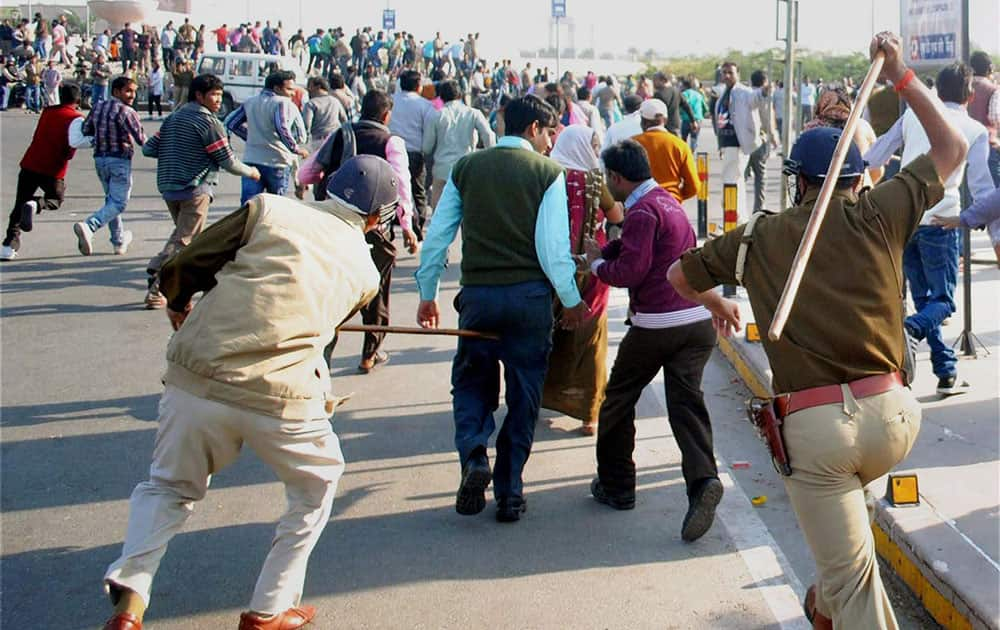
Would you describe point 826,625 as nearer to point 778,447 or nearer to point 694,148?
point 778,447

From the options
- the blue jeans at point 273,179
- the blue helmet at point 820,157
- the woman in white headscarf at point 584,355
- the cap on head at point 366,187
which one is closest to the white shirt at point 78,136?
the blue jeans at point 273,179

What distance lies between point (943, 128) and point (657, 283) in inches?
72.3

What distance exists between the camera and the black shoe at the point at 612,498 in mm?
5887

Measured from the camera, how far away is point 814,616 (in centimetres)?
419

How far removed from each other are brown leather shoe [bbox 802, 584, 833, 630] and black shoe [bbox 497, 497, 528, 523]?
1631 millimetres

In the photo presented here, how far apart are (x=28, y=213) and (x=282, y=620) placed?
31.8 feet

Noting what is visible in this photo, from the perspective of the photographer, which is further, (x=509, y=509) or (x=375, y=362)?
(x=375, y=362)

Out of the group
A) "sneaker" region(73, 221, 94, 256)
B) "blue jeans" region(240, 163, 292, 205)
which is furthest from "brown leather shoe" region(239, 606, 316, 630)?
"sneaker" region(73, 221, 94, 256)

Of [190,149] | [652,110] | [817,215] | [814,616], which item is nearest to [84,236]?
[190,149]

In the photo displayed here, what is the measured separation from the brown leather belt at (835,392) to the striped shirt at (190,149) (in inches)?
286

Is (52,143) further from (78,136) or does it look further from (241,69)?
(241,69)

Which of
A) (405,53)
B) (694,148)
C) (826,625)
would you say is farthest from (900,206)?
(405,53)

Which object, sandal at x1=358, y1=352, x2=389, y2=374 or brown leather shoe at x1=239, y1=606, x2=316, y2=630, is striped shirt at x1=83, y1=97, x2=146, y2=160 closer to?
sandal at x1=358, y1=352, x2=389, y2=374

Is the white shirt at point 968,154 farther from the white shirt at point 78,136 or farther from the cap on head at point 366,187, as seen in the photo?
the white shirt at point 78,136
